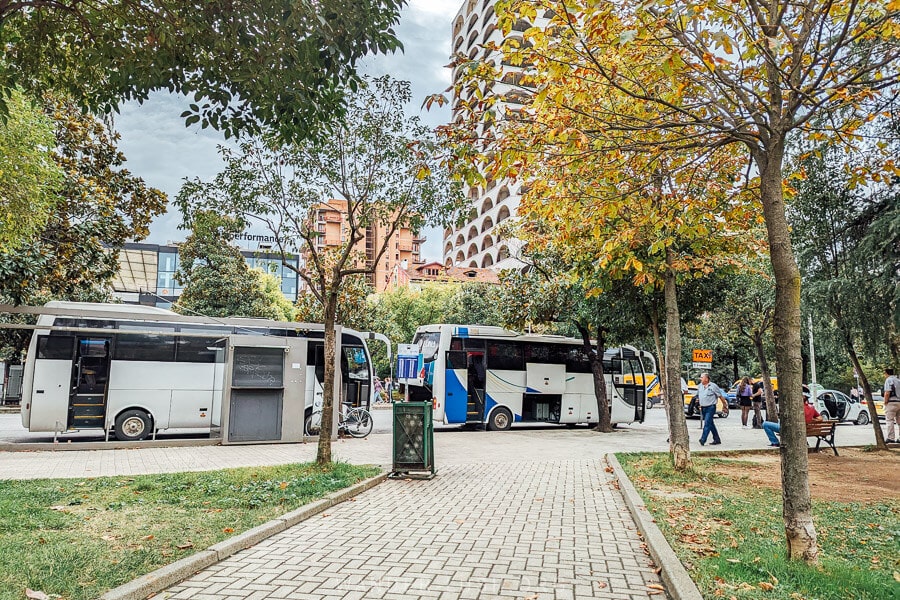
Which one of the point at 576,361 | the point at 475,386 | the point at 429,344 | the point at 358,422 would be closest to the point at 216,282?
the point at 429,344

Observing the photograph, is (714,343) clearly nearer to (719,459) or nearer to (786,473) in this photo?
(719,459)

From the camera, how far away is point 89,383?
48.4 ft

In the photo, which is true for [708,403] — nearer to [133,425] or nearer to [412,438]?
[412,438]

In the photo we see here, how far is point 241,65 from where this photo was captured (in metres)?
5.74

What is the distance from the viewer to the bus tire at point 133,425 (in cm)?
1499

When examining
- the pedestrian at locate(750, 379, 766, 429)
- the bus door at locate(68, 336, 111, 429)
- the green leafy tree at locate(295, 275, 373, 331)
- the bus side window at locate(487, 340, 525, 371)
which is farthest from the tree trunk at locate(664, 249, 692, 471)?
the green leafy tree at locate(295, 275, 373, 331)

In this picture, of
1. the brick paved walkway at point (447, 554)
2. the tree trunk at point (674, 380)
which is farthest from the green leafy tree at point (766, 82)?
the tree trunk at point (674, 380)

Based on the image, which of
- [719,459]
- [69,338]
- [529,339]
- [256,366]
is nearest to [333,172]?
[256,366]

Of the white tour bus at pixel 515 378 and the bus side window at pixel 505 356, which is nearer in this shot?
the white tour bus at pixel 515 378

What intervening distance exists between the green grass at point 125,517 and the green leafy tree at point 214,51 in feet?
12.4

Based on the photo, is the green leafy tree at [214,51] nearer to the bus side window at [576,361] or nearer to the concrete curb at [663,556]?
the concrete curb at [663,556]

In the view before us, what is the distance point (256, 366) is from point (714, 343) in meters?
36.8

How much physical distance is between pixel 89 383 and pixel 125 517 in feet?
31.7

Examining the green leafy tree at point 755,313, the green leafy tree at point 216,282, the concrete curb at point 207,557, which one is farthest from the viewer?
the green leafy tree at point 216,282
